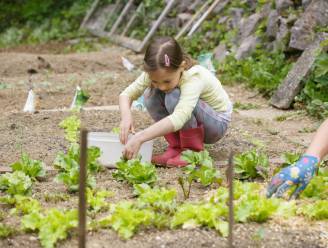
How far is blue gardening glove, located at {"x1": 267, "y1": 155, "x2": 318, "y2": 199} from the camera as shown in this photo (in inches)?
126

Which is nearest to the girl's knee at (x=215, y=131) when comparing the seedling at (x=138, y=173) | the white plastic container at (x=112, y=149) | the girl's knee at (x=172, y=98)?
the girl's knee at (x=172, y=98)

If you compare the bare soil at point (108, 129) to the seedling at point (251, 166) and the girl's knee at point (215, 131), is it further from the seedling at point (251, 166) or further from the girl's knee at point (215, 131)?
the seedling at point (251, 166)

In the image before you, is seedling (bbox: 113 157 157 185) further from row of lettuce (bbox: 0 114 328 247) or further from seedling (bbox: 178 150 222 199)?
seedling (bbox: 178 150 222 199)

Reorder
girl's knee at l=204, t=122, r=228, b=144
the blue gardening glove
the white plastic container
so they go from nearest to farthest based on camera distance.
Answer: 1. the blue gardening glove
2. the white plastic container
3. girl's knee at l=204, t=122, r=228, b=144

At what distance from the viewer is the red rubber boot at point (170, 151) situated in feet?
13.9

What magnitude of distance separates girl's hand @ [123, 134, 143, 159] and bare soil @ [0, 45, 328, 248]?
168mm

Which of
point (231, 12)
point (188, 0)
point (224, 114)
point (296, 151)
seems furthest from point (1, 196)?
point (188, 0)

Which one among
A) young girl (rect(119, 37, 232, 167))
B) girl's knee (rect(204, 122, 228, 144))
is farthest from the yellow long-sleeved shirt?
girl's knee (rect(204, 122, 228, 144))

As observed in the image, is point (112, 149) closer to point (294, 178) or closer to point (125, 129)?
point (125, 129)

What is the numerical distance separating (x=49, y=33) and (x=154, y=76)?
10.3 m

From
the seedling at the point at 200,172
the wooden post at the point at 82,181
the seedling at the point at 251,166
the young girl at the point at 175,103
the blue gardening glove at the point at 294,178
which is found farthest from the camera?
the young girl at the point at 175,103

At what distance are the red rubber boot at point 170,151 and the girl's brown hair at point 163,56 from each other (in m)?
0.49

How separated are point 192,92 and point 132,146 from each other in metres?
0.53

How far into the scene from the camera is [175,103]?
4180 millimetres
